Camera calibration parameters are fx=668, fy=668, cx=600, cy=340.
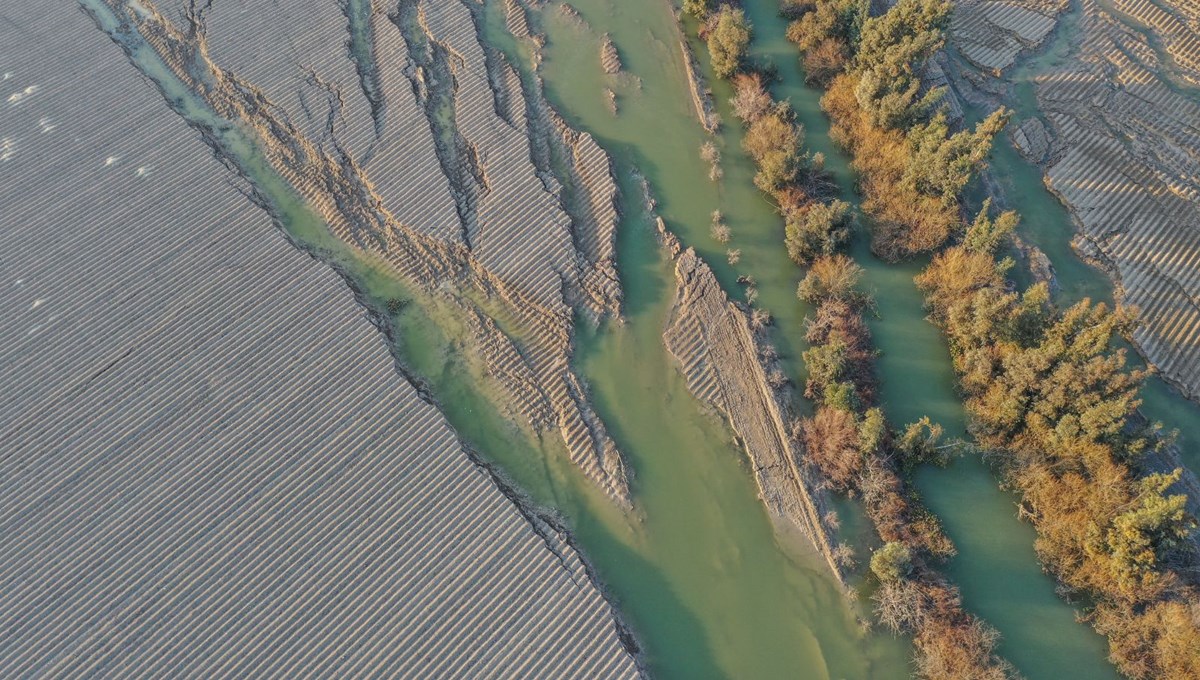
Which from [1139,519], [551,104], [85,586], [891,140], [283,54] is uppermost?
[283,54]

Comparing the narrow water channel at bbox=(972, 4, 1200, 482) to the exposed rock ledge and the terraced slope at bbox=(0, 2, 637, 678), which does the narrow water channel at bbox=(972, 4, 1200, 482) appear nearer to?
the exposed rock ledge

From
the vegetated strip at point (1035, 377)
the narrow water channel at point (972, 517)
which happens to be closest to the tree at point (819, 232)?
the narrow water channel at point (972, 517)

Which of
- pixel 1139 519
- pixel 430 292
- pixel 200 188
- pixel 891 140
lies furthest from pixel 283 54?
pixel 1139 519

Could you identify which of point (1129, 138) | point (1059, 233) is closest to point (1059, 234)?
point (1059, 233)

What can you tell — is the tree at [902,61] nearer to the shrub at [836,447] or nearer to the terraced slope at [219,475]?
the shrub at [836,447]

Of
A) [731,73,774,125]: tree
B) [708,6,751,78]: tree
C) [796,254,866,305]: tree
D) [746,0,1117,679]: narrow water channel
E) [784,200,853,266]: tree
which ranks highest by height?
[708,6,751,78]: tree

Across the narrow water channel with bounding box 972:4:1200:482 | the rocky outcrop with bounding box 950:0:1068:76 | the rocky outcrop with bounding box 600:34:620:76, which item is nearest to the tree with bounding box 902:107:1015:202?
the narrow water channel with bounding box 972:4:1200:482

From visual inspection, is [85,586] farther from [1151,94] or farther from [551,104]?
[1151,94]

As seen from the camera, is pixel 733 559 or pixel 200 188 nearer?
pixel 733 559
